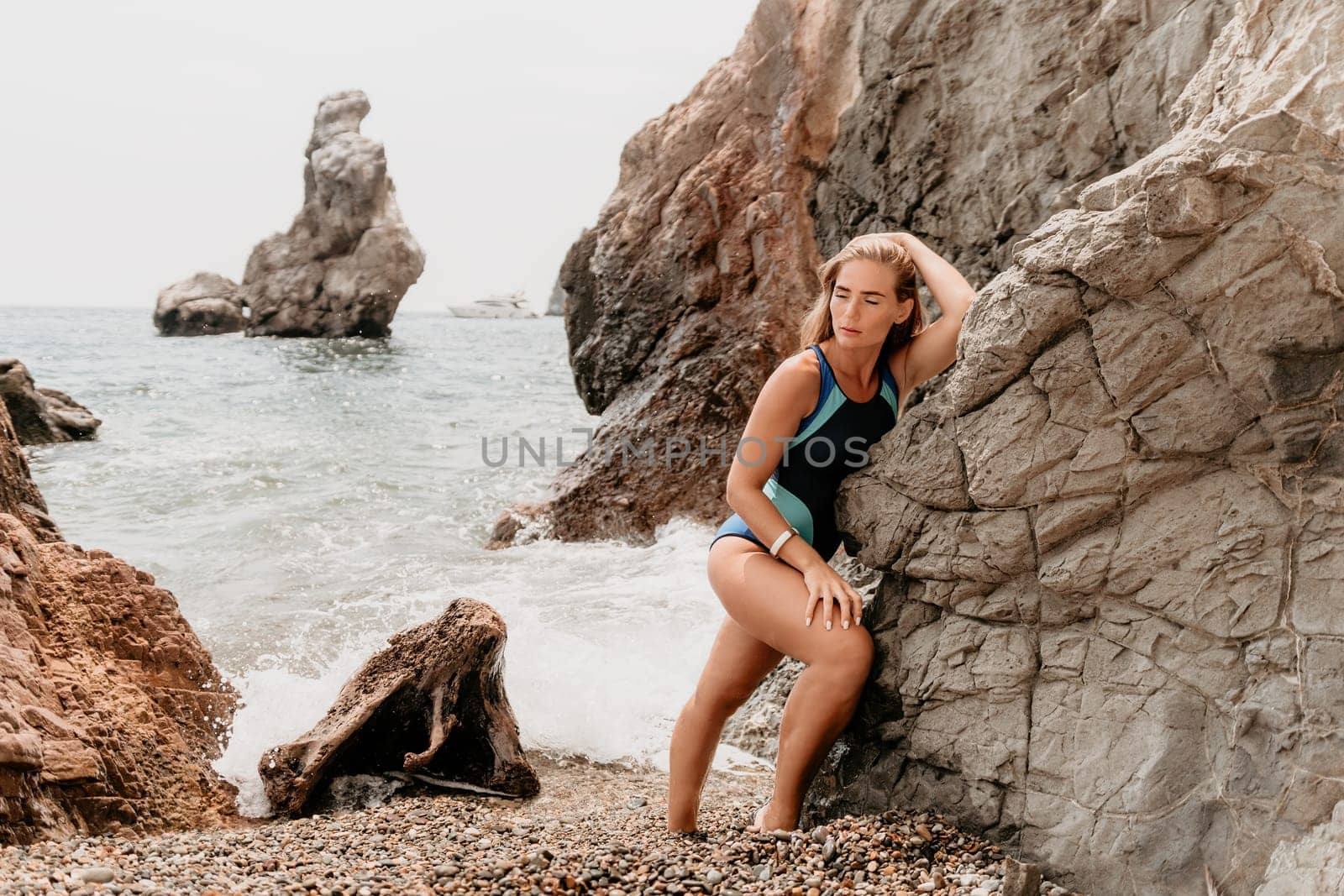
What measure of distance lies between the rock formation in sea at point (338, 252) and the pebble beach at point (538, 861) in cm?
3939

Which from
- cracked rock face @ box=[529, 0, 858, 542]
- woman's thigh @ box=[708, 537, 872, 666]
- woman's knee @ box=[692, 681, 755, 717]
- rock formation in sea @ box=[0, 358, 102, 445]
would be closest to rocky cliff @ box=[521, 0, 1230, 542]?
cracked rock face @ box=[529, 0, 858, 542]

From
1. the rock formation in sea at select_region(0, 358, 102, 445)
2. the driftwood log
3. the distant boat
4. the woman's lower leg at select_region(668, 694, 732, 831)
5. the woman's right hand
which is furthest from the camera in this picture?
the distant boat

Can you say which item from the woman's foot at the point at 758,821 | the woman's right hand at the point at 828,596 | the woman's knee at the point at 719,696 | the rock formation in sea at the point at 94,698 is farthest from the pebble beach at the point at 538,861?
the woman's right hand at the point at 828,596

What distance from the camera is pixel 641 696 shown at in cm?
625

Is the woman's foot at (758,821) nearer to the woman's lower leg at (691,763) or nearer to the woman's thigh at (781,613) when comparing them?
the woman's lower leg at (691,763)

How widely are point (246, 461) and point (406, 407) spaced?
756cm

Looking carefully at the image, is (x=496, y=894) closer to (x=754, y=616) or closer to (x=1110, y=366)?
(x=754, y=616)

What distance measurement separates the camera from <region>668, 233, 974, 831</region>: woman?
351 centimetres

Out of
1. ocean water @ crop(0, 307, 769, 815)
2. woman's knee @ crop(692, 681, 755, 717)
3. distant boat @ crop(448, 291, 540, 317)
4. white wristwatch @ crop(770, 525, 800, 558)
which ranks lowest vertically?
ocean water @ crop(0, 307, 769, 815)

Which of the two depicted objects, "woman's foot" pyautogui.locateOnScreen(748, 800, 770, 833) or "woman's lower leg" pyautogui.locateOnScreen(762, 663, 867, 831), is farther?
"woman's foot" pyautogui.locateOnScreen(748, 800, 770, 833)

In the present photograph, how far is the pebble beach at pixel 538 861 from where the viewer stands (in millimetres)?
3037

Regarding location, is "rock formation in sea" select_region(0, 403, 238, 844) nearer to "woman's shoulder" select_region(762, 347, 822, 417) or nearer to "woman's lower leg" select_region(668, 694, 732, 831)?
"woman's lower leg" select_region(668, 694, 732, 831)

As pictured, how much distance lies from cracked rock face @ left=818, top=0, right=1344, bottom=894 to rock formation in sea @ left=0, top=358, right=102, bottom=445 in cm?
1850

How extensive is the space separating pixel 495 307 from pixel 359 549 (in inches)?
3312
